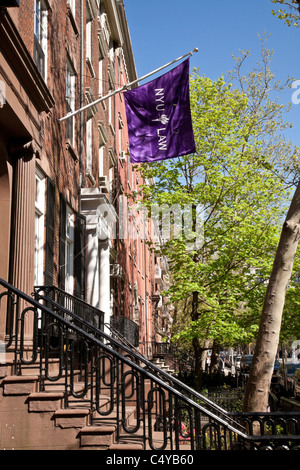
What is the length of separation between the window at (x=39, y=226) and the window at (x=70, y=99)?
329 centimetres

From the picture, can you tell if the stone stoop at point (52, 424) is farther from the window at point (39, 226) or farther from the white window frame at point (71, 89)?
the white window frame at point (71, 89)

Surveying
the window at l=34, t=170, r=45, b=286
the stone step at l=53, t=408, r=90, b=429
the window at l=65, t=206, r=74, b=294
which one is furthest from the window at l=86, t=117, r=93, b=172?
the stone step at l=53, t=408, r=90, b=429

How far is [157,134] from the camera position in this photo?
41.0ft

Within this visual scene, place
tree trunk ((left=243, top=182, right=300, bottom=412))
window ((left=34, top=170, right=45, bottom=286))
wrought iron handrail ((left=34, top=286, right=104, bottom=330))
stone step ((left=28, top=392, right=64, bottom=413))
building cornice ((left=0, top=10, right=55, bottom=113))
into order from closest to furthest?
stone step ((left=28, top=392, right=64, bottom=413)) → building cornice ((left=0, top=10, right=55, bottom=113)) → tree trunk ((left=243, top=182, right=300, bottom=412)) → window ((left=34, top=170, right=45, bottom=286)) → wrought iron handrail ((left=34, top=286, right=104, bottom=330))

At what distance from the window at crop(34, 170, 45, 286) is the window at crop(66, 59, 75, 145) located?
3289 mm

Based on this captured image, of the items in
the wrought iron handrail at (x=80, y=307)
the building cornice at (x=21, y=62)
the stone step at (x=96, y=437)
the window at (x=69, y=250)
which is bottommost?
the stone step at (x=96, y=437)

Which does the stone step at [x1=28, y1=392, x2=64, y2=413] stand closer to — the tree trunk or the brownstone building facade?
the brownstone building facade

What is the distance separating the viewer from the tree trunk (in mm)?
8016

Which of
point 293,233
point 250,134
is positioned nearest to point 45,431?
point 293,233

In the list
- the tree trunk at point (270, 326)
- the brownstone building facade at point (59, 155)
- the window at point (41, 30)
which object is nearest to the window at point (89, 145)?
the brownstone building facade at point (59, 155)

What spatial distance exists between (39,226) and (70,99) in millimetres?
5103

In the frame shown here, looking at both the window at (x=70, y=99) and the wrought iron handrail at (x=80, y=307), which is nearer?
the wrought iron handrail at (x=80, y=307)

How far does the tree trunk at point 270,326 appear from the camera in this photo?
8.02 meters
